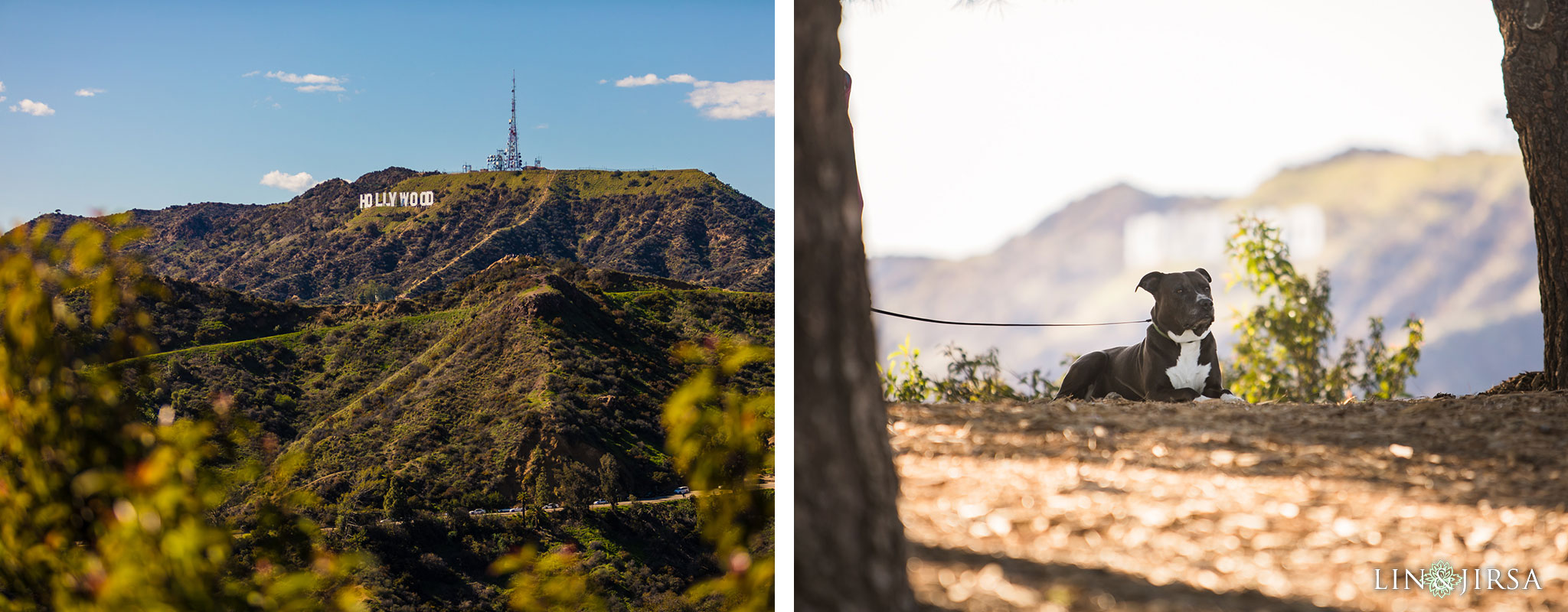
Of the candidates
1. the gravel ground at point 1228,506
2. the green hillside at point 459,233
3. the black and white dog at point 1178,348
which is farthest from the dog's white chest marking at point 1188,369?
the green hillside at point 459,233

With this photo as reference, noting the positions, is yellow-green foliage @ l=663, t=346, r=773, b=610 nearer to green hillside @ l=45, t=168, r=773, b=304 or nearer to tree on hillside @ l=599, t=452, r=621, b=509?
tree on hillside @ l=599, t=452, r=621, b=509

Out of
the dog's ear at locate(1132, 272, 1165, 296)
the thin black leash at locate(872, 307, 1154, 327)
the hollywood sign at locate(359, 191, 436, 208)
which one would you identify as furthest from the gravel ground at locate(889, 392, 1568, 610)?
the hollywood sign at locate(359, 191, 436, 208)

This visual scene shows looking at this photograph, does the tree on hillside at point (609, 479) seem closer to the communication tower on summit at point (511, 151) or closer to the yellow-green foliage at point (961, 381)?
the yellow-green foliage at point (961, 381)

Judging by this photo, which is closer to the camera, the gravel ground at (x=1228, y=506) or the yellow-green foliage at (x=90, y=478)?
the yellow-green foliage at (x=90, y=478)

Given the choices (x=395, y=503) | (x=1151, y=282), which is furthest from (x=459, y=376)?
(x=1151, y=282)

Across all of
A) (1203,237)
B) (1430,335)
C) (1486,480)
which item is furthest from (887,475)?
(1430,335)

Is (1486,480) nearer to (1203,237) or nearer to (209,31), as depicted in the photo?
(1203,237)
